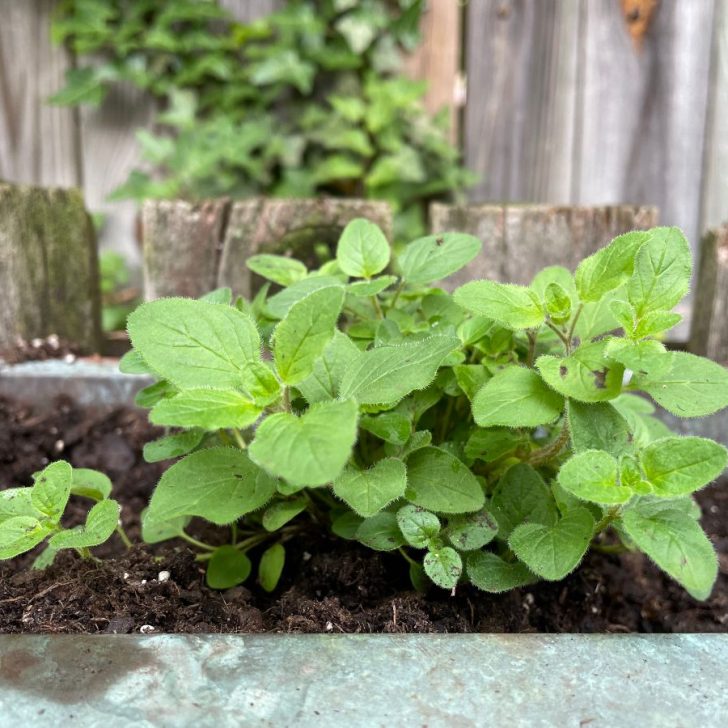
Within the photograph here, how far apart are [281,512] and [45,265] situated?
1.35 meters

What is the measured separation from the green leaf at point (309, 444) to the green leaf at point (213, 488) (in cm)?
16

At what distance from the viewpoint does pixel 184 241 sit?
1979mm

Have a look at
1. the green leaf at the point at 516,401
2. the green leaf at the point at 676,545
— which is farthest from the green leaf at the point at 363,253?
the green leaf at the point at 676,545

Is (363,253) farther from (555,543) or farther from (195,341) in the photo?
(555,543)

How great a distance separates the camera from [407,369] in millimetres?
888

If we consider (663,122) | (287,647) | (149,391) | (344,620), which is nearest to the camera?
(287,647)

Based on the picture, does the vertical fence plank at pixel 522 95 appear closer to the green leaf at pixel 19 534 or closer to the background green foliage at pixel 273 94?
the background green foliage at pixel 273 94

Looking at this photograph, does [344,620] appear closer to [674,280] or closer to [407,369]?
[407,369]

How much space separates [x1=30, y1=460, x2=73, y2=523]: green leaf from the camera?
97cm

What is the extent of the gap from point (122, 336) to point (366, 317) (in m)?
1.47

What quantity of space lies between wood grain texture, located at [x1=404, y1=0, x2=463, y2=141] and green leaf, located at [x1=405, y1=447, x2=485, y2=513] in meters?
2.65

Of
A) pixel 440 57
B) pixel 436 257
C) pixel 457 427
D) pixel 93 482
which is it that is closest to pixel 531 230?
pixel 436 257

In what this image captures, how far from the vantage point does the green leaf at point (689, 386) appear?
0.91 m

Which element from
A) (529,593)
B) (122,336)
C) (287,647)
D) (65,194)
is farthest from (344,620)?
(122,336)
